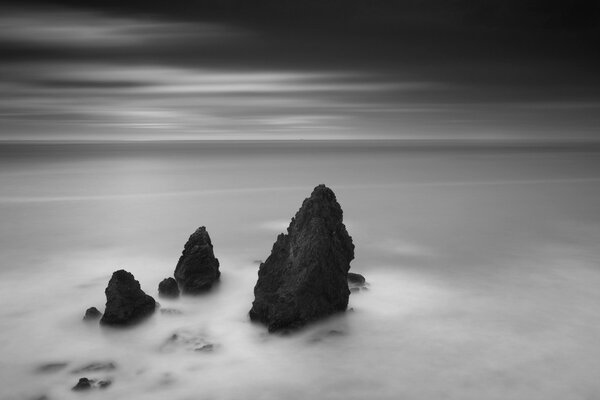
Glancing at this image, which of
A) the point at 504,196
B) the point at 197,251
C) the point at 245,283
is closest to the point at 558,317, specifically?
the point at 245,283

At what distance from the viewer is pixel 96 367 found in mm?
9891

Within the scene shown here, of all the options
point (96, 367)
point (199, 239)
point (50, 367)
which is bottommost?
point (96, 367)

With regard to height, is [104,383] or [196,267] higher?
[196,267]

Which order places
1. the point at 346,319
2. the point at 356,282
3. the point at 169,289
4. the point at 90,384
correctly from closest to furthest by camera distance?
the point at 90,384, the point at 346,319, the point at 169,289, the point at 356,282

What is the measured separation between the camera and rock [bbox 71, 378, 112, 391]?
873 centimetres

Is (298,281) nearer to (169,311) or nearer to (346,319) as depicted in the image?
(346,319)

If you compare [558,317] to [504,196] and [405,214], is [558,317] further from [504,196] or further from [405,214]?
A: [504,196]

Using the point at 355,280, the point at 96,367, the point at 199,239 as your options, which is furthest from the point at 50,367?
the point at 355,280

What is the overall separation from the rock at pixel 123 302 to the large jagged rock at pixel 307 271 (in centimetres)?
257

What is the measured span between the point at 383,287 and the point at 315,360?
20.6 feet

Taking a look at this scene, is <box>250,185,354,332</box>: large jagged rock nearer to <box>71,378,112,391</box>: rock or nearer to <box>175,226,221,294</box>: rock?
<box>175,226,221,294</box>: rock

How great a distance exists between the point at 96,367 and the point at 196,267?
465 cm

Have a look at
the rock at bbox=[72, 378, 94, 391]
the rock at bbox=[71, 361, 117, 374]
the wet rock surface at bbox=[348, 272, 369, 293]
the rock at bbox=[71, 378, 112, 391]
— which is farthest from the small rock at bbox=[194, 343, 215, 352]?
the wet rock surface at bbox=[348, 272, 369, 293]

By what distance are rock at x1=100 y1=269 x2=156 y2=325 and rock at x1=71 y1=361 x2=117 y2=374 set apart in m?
1.45
